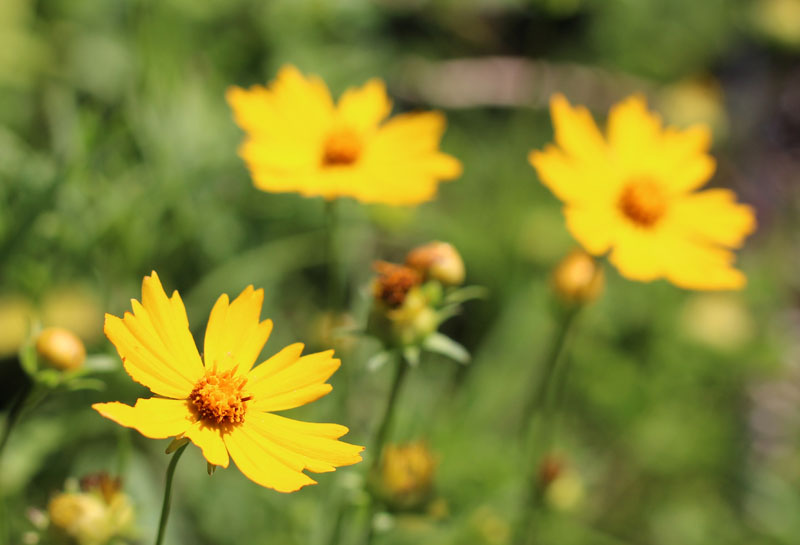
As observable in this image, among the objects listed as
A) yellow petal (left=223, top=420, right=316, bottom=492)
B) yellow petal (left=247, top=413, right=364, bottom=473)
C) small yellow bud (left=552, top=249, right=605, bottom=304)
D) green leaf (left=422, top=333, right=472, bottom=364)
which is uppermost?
small yellow bud (left=552, top=249, right=605, bottom=304)

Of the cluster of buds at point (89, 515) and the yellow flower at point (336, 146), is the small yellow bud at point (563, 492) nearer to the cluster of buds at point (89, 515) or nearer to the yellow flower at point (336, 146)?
the yellow flower at point (336, 146)

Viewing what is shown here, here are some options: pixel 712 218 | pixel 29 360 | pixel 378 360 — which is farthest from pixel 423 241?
pixel 29 360

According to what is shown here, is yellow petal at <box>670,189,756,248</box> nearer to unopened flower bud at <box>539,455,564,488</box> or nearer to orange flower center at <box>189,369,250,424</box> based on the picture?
unopened flower bud at <box>539,455,564,488</box>

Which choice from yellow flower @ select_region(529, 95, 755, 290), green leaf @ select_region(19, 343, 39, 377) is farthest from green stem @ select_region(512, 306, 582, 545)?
green leaf @ select_region(19, 343, 39, 377)

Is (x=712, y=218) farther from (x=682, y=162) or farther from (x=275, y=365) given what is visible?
(x=275, y=365)

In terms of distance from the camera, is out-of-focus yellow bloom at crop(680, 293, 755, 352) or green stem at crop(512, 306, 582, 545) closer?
green stem at crop(512, 306, 582, 545)

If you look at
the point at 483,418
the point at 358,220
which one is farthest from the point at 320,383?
the point at 358,220

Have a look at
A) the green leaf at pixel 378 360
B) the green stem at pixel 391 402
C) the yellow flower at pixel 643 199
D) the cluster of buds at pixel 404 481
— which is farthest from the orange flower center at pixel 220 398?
the yellow flower at pixel 643 199
